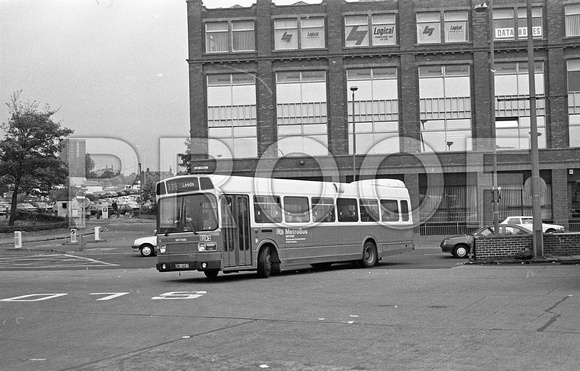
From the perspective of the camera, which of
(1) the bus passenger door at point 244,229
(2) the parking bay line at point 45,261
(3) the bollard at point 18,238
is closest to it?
(1) the bus passenger door at point 244,229

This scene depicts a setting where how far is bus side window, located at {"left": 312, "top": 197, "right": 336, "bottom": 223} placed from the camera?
21688 millimetres

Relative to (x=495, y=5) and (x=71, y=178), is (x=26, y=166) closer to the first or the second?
(x=71, y=178)

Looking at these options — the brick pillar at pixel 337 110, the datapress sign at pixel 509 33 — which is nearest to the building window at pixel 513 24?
the datapress sign at pixel 509 33

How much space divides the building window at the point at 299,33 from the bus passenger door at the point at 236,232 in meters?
26.8

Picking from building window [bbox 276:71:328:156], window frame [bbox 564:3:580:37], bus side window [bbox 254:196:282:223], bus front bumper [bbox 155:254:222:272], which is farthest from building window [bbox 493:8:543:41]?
bus front bumper [bbox 155:254:222:272]

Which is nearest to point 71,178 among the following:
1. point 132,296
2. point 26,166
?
point 26,166

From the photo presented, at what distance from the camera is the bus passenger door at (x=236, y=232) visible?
59.5ft

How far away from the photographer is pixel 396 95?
43.8 metres

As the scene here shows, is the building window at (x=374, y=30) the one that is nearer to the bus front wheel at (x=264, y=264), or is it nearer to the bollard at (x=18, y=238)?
the bollard at (x=18, y=238)

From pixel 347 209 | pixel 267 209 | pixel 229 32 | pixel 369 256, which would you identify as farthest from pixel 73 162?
pixel 267 209

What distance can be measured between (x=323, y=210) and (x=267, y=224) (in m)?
2.91

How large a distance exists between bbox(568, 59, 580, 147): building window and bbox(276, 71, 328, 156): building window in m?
15.4

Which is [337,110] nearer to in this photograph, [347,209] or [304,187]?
[347,209]

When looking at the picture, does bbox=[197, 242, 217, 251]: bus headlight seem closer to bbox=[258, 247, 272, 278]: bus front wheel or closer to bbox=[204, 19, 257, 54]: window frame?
bbox=[258, 247, 272, 278]: bus front wheel
